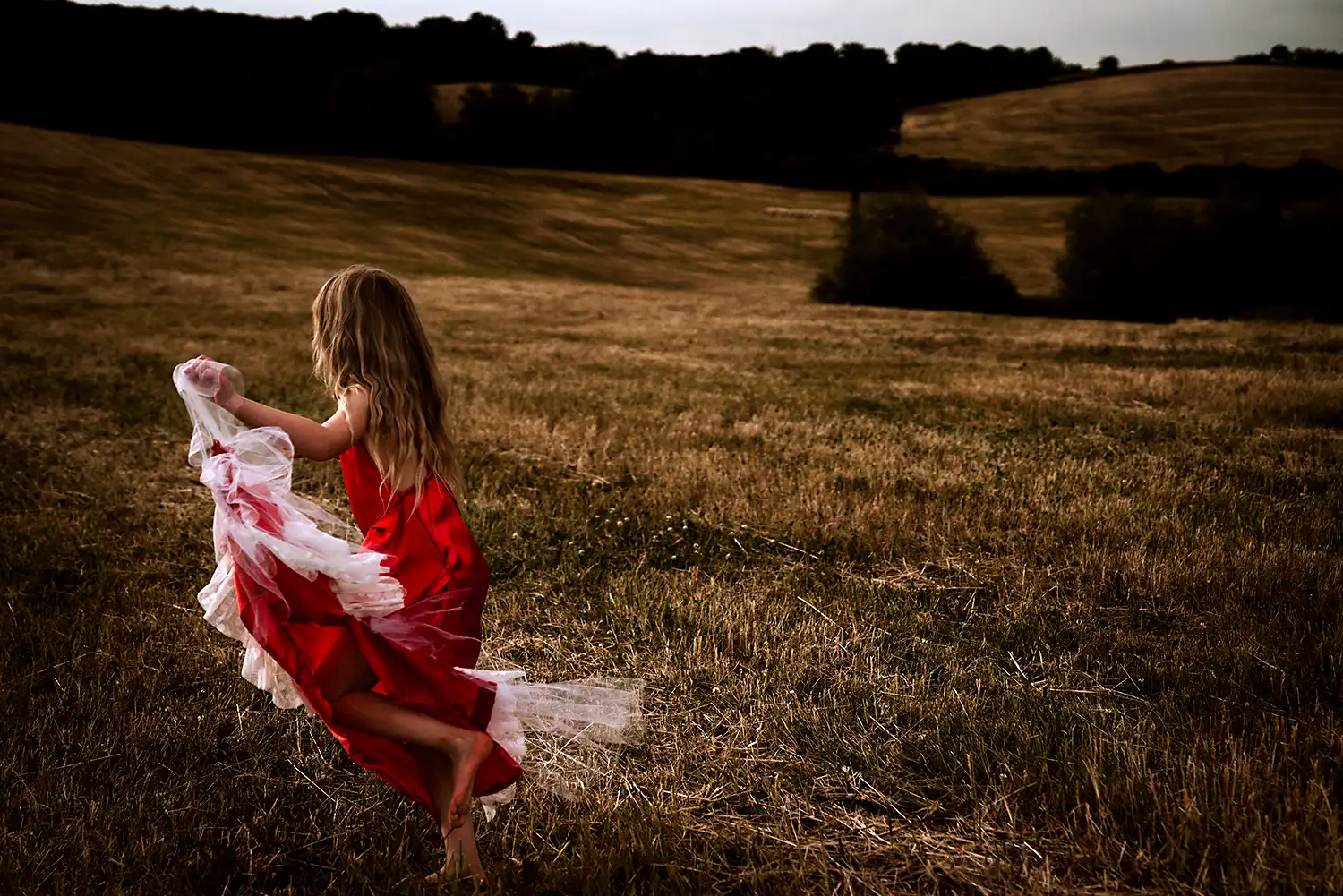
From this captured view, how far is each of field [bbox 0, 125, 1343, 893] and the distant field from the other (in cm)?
6119

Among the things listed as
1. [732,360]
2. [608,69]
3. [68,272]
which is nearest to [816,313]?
[732,360]

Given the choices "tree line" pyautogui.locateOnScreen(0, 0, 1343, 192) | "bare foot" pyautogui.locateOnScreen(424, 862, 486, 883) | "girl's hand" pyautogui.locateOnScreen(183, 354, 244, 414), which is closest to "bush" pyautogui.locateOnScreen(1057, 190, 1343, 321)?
"tree line" pyautogui.locateOnScreen(0, 0, 1343, 192)

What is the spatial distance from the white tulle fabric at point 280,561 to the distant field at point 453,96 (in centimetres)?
7257

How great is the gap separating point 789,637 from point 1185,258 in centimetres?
4492

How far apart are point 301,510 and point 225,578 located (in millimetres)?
363

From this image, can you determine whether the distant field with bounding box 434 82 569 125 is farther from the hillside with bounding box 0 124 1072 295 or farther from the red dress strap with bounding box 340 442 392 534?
the red dress strap with bounding box 340 442 392 534

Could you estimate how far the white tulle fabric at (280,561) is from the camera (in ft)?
9.89

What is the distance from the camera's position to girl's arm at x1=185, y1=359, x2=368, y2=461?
3125 millimetres

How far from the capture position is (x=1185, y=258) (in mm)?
41688

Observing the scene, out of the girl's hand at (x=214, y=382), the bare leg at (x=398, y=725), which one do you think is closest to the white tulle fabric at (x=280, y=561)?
the girl's hand at (x=214, y=382)

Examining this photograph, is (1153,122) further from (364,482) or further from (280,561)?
(280,561)

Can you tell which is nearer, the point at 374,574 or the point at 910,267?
the point at 374,574

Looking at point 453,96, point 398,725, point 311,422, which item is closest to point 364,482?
point 311,422

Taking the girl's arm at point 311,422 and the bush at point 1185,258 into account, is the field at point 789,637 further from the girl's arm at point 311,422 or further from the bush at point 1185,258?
the bush at point 1185,258
